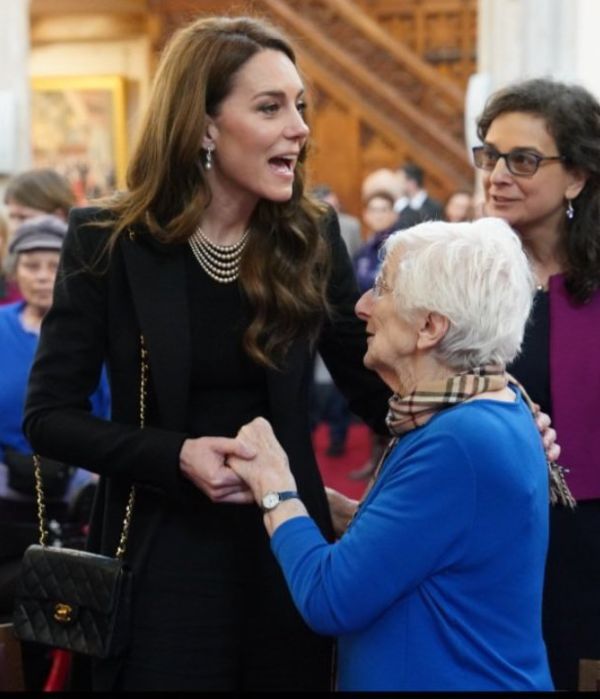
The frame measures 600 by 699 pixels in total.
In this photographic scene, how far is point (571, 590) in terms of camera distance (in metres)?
3.04

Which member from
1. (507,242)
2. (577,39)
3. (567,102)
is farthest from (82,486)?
(577,39)

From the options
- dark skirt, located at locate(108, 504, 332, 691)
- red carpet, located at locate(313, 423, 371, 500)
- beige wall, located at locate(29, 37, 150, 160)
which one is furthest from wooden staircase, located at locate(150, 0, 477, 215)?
dark skirt, located at locate(108, 504, 332, 691)

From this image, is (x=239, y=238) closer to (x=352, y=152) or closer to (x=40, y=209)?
(x=40, y=209)

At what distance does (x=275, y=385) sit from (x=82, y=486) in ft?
5.64

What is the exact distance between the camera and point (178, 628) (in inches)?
100

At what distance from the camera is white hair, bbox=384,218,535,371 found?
7.07 feet

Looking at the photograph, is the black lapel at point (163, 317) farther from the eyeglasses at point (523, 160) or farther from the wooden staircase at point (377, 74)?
the wooden staircase at point (377, 74)

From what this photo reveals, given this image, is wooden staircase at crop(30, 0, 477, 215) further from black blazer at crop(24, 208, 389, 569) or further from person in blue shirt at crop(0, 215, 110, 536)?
black blazer at crop(24, 208, 389, 569)

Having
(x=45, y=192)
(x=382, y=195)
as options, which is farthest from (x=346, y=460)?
(x=45, y=192)

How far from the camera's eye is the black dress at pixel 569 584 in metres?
3.03

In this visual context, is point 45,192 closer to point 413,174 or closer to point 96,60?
point 413,174

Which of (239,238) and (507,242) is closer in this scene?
(507,242)

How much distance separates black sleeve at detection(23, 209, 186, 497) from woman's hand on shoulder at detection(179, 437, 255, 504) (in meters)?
0.12

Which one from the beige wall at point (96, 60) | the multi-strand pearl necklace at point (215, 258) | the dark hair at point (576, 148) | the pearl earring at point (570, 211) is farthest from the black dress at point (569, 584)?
the beige wall at point (96, 60)
